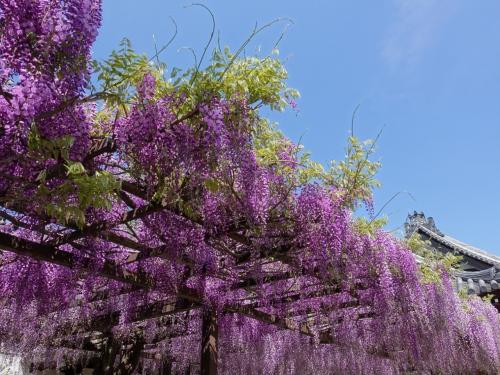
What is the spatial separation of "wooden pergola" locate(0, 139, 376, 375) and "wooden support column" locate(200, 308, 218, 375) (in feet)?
0.03

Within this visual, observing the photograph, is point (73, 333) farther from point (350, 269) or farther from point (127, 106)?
point (127, 106)

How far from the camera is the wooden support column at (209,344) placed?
5047mm

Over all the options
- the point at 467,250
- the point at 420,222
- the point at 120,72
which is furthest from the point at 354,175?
the point at 420,222

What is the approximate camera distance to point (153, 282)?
4438 mm

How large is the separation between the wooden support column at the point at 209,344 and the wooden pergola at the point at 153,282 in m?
0.01

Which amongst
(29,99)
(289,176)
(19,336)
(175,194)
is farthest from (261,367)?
(29,99)

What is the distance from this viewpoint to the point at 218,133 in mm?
2633

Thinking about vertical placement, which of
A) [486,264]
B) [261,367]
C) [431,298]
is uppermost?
[486,264]

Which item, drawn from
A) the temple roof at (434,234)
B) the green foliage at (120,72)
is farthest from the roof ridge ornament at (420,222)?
the green foliage at (120,72)

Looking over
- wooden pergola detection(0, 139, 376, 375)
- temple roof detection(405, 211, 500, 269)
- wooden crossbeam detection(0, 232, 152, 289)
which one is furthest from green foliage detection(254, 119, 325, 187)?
temple roof detection(405, 211, 500, 269)

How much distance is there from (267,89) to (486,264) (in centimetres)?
686

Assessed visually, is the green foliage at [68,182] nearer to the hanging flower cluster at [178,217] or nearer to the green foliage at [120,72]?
the hanging flower cluster at [178,217]

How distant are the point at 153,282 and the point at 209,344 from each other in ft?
3.95

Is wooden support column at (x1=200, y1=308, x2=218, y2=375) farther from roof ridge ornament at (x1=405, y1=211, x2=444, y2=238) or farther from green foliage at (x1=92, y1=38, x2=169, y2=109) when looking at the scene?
roof ridge ornament at (x1=405, y1=211, x2=444, y2=238)
